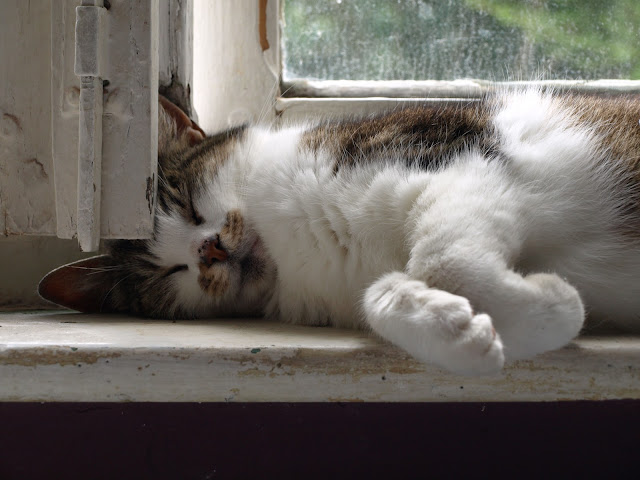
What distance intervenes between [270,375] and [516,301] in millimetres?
334

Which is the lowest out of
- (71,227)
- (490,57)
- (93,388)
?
(93,388)

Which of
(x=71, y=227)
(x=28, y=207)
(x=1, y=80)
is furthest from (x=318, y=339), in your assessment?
(x=1, y=80)

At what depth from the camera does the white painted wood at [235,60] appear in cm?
178

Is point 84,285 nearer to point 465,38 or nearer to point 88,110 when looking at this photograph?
point 88,110

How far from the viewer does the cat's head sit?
128cm

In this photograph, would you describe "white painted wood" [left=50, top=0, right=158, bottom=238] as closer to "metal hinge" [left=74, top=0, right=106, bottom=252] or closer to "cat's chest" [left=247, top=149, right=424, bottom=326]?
"metal hinge" [left=74, top=0, right=106, bottom=252]

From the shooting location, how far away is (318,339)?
3.16ft

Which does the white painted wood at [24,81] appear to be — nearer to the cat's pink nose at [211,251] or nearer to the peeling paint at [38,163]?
the peeling paint at [38,163]

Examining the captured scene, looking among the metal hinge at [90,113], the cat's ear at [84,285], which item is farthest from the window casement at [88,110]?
the cat's ear at [84,285]

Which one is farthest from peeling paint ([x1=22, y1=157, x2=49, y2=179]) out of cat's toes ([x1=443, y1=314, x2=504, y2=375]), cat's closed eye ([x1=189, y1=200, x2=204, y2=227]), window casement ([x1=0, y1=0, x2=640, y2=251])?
cat's toes ([x1=443, y1=314, x2=504, y2=375])

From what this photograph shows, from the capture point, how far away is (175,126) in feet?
5.05

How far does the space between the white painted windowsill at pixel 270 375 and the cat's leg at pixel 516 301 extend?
0.03 m
